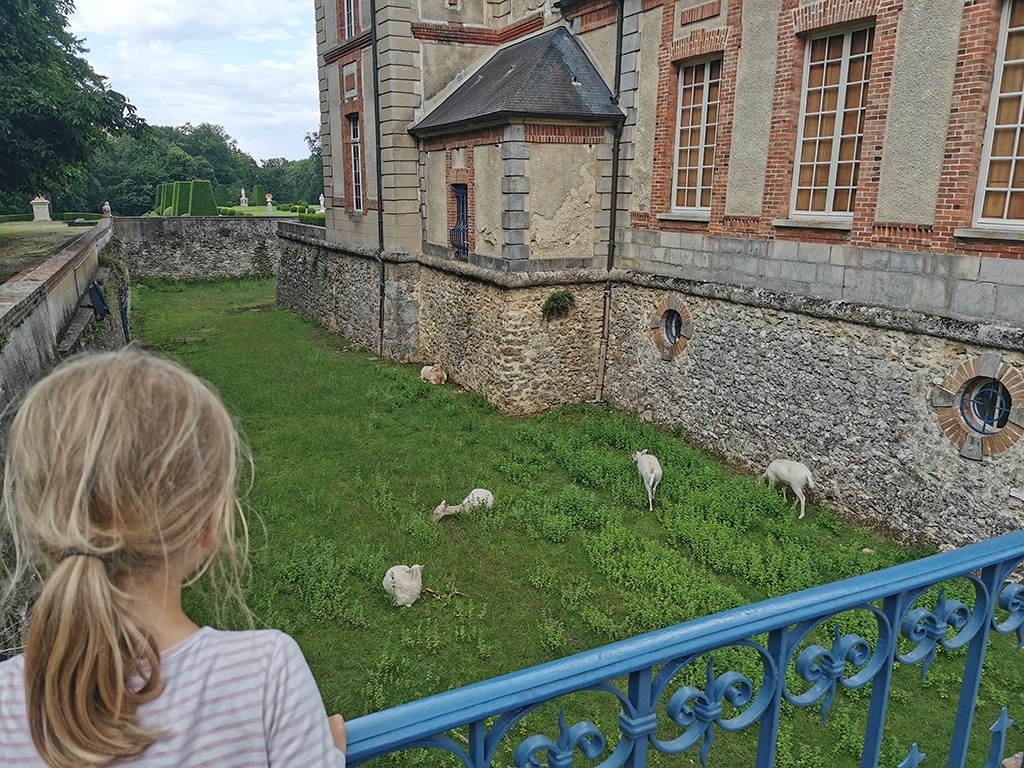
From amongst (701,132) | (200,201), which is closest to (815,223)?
(701,132)

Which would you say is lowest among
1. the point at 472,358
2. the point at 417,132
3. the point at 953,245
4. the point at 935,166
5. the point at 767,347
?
the point at 472,358

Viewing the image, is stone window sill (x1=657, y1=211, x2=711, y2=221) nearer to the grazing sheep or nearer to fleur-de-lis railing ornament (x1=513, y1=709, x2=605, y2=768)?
the grazing sheep

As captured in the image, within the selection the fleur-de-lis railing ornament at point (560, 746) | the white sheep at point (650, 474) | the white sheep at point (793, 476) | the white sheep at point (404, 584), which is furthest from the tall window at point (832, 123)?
the fleur-de-lis railing ornament at point (560, 746)

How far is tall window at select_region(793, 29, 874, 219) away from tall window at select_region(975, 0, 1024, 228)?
1.39m

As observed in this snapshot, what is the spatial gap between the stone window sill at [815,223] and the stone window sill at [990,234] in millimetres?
1255

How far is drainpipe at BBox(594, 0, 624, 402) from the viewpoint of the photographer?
10953mm

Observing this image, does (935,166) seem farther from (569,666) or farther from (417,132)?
(417,132)

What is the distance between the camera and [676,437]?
1091cm

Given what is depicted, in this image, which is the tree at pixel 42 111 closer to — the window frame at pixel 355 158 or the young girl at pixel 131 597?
the window frame at pixel 355 158

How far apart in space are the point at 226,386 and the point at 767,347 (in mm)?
9727

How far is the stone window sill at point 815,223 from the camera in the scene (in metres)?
8.05

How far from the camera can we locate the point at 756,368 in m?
9.43

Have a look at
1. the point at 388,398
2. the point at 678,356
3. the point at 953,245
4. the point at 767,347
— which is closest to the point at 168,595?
the point at 953,245

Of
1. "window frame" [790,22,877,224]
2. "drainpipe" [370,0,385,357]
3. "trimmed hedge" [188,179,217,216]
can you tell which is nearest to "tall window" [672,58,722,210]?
"window frame" [790,22,877,224]
